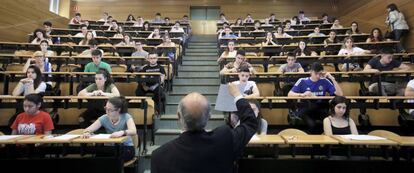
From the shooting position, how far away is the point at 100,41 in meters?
7.79

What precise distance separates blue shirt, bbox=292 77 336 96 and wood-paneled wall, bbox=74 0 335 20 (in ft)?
32.6

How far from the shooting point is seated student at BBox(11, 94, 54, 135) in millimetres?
3270

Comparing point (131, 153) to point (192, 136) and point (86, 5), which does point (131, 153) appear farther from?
point (86, 5)

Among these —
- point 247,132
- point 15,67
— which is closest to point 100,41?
point 15,67

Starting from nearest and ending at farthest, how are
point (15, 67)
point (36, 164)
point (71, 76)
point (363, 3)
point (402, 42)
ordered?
point (36, 164), point (71, 76), point (15, 67), point (402, 42), point (363, 3)

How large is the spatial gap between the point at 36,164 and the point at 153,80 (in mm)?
2194

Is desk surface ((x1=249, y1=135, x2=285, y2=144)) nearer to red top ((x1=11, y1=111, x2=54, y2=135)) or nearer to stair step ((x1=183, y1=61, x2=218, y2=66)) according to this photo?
red top ((x1=11, y1=111, x2=54, y2=135))

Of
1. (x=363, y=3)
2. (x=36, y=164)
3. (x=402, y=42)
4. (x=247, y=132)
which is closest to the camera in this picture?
(x=247, y=132)

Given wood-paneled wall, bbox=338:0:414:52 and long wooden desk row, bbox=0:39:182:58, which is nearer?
long wooden desk row, bbox=0:39:182:58

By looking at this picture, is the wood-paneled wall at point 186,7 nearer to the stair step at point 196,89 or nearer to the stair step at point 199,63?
the stair step at point 199,63

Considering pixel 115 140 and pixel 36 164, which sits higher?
pixel 115 140

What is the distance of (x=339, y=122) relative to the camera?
11.2ft

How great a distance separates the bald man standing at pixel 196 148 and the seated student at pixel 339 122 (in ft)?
6.71

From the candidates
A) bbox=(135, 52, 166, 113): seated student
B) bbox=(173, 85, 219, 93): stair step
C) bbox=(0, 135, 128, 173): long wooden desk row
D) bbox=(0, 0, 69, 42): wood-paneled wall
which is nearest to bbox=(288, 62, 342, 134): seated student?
bbox=(173, 85, 219, 93): stair step
